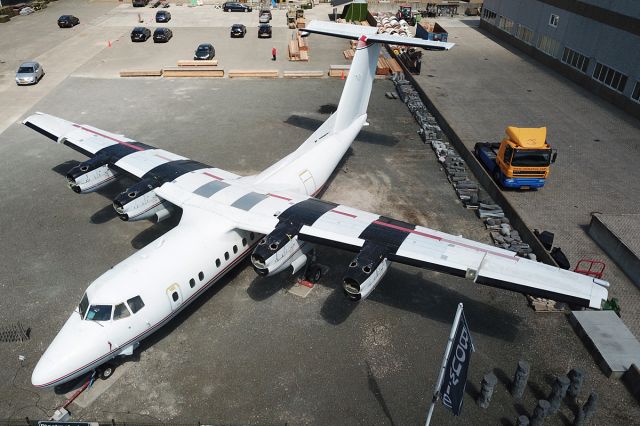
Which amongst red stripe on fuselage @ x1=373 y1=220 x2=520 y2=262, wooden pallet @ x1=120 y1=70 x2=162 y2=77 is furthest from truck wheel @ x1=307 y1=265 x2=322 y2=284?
wooden pallet @ x1=120 y1=70 x2=162 y2=77

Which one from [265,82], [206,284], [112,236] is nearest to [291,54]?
[265,82]

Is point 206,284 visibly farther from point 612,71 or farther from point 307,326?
point 612,71

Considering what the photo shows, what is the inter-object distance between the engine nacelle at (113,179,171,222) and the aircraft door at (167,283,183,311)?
17.5 ft

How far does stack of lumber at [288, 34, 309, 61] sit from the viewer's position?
173 ft

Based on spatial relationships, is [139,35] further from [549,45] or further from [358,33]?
[549,45]

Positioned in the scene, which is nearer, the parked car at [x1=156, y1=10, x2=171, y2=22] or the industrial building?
the industrial building

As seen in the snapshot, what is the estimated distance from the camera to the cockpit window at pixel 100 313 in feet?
50.6

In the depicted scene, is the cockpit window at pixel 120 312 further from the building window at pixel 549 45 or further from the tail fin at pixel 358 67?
the building window at pixel 549 45

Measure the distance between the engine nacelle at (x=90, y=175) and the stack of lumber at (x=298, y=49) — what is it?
112 ft

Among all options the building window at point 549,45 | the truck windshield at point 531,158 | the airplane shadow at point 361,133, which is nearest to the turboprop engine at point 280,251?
the truck windshield at point 531,158

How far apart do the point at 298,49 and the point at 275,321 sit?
45166mm

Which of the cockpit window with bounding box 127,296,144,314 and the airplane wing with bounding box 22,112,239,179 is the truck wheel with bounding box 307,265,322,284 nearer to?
the airplane wing with bounding box 22,112,239,179

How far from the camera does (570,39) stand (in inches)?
1866

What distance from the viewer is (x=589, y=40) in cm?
4419
